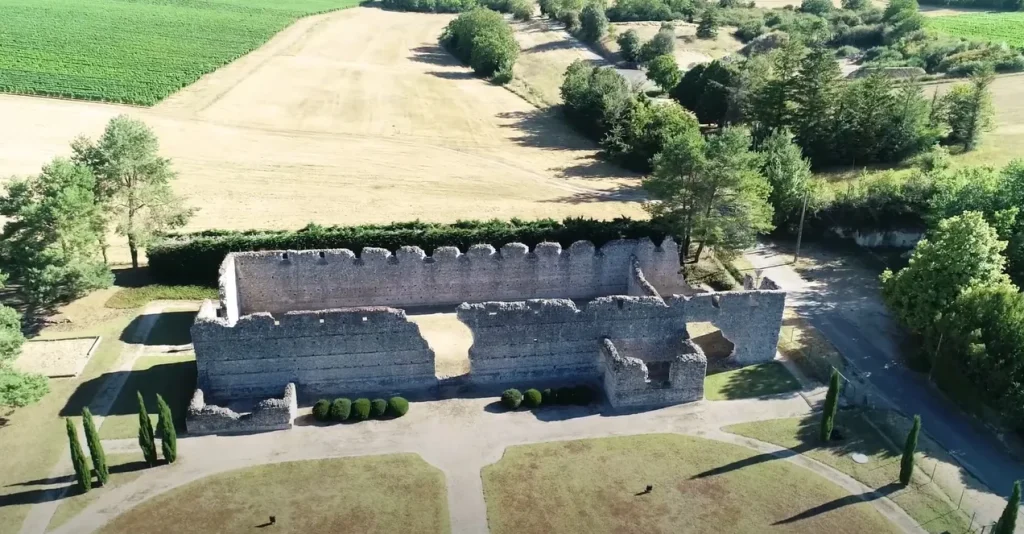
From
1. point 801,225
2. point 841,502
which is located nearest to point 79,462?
point 841,502

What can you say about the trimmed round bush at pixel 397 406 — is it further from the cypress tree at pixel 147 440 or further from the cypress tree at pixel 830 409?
the cypress tree at pixel 830 409

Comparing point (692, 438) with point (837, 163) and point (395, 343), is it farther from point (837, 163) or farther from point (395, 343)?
point (837, 163)

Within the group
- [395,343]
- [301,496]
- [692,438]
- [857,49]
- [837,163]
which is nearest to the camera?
[301,496]

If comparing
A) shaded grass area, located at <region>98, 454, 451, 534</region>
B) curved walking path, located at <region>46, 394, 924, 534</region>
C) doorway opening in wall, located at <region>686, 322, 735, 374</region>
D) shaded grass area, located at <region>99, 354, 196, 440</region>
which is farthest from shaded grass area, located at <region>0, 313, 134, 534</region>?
doorway opening in wall, located at <region>686, 322, 735, 374</region>

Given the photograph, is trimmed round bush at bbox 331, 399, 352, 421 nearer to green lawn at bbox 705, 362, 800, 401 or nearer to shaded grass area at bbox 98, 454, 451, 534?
shaded grass area at bbox 98, 454, 451, 534

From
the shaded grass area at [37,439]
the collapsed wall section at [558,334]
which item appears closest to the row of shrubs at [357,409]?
the collapsed wall section at [558,334]

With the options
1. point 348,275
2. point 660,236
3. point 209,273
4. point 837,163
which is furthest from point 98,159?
point 837,163
